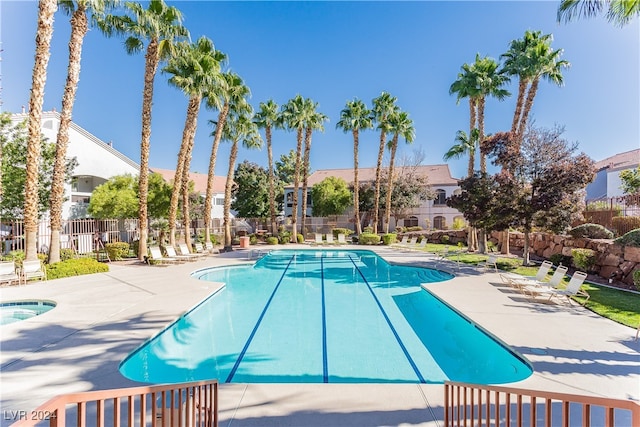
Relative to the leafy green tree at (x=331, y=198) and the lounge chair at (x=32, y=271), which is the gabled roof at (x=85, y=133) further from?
the leafy green tree at (x=331, y=198)

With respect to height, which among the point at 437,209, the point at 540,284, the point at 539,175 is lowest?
the point at 540,284

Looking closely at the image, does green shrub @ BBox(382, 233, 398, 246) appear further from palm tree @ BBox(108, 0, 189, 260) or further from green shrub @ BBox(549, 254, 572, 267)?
palm tree @ BBox(108, 0, 189, 260)

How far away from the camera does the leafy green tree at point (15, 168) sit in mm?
17250

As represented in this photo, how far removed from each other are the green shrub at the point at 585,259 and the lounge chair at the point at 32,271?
1991 centimetres

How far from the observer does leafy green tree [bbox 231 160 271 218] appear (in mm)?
38656

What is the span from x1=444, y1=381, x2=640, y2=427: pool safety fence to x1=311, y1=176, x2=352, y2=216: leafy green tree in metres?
32.2

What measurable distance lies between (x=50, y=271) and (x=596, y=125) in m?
Result: 24.5

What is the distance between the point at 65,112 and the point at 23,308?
26.6 ft

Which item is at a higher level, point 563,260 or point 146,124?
point 146,124

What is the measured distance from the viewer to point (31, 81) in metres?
11.7

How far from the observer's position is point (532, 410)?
2.26 m

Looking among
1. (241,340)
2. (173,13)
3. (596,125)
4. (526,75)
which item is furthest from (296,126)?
(241,340)

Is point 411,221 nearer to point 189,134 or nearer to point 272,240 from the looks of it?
point 272,240

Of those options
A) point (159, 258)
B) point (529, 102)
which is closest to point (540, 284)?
point (529, 102)
